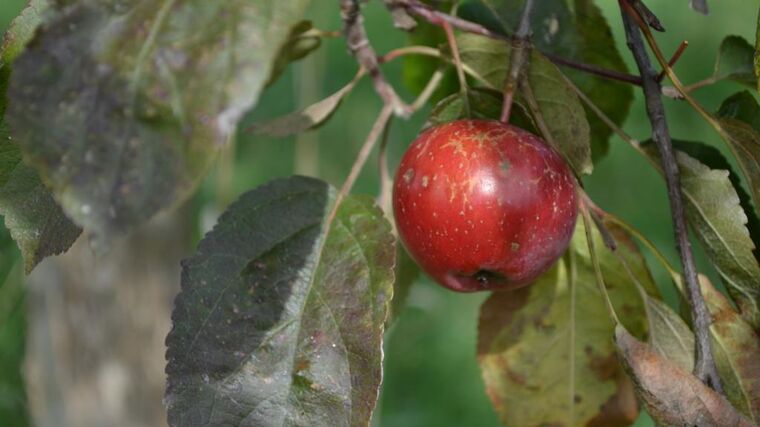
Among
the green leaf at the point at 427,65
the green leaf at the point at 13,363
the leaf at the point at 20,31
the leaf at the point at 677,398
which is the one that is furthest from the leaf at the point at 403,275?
the green leaf at the point at 13,363

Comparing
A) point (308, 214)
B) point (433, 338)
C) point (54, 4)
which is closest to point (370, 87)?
point (433, 338)

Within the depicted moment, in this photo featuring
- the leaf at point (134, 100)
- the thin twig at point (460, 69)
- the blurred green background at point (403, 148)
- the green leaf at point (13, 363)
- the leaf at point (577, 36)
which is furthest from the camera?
the blurred green background at point (403, 148)

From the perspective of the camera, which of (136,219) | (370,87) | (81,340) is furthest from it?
(370,87)

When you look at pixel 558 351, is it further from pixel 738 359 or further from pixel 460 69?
pixel 460 69

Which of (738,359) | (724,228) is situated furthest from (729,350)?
(724,228)

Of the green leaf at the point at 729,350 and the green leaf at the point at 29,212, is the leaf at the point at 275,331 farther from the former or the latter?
the green leaf at the point at 729,350

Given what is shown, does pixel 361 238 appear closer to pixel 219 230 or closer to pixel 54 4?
pixel 219 230
